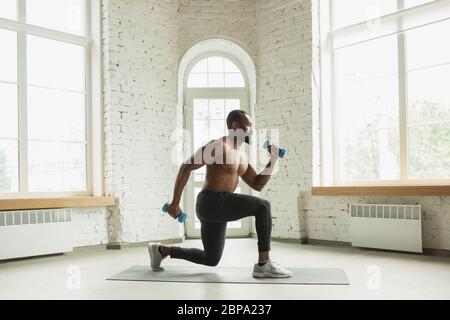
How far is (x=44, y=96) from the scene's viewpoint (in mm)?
5184

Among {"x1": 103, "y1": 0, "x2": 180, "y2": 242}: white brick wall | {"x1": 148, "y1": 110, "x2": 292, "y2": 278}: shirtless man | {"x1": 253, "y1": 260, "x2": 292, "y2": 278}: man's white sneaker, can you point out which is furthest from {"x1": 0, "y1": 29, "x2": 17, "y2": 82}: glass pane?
{"x1": 253, "y1": 260, "x2": 292, "y2": 278}: man's white sneaker

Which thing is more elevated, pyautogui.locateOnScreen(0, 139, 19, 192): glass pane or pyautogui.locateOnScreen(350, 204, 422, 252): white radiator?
pyautogui.locateOnScreen(0, 139, 19, 192): glass pane

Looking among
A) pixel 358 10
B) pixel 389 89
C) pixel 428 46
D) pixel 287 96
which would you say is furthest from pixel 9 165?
pixel 428 46

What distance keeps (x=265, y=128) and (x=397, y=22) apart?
6.48 ft

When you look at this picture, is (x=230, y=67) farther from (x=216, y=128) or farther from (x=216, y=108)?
(x=216, y=128)

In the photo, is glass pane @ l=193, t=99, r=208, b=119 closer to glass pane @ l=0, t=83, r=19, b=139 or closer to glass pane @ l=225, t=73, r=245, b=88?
glass pane @ l=225, t=73, r=245, b=88

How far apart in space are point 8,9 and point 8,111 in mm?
1065

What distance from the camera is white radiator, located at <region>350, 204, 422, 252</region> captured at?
460 cm

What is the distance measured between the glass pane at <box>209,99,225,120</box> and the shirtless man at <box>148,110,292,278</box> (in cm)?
276

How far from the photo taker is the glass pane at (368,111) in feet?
16.9

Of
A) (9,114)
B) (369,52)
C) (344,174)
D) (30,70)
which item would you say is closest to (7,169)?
(9,114)

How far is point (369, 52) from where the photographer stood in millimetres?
5383

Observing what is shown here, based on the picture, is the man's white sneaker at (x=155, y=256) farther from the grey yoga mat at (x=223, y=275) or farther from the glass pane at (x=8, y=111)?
the glass pane at (x=8, y=111)

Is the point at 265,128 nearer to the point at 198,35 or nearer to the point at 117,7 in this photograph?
the point at 198,35
